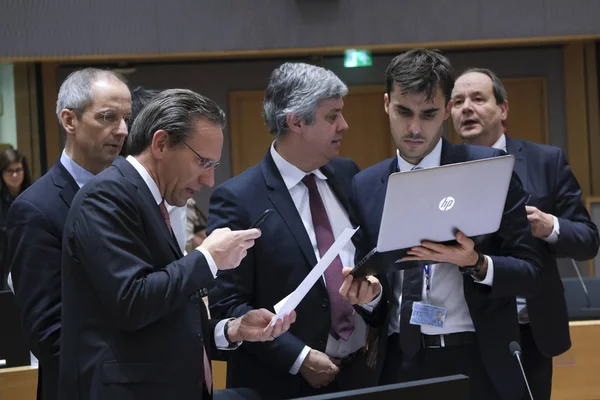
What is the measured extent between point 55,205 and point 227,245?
643mm

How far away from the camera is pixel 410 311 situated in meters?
2.53

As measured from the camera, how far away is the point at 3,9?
21.6ft

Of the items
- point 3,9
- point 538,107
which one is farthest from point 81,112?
point 538,107

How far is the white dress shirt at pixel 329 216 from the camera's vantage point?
2.75 m

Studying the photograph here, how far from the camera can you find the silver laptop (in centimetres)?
220

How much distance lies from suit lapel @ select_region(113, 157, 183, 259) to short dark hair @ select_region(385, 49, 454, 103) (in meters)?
0.93

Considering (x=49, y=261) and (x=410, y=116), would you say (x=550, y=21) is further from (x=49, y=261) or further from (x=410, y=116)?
(x=49, y=261)

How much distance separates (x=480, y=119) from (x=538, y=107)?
5.14 metres

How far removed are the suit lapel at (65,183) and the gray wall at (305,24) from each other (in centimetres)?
420

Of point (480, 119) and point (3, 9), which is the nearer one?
point (480, 119)

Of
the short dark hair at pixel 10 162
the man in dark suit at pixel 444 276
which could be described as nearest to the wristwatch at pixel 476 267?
the man in dark suit at pixel 444 276

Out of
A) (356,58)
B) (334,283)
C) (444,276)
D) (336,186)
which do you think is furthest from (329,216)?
(356,58)

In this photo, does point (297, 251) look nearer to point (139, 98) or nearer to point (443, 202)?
point (443, 202)

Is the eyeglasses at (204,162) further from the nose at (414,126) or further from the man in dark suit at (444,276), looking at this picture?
the nose at (414,126)
